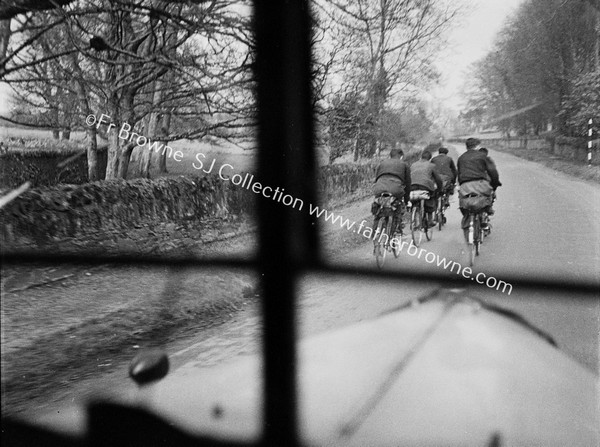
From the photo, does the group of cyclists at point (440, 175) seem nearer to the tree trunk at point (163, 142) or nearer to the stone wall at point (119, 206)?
the stone wall at point (119, 206)

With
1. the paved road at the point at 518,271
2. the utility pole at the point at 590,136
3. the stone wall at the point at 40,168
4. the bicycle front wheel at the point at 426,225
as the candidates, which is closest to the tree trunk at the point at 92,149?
the stone wall at the point at 40,168

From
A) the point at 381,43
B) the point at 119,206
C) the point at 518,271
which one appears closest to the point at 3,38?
the point at 119,206

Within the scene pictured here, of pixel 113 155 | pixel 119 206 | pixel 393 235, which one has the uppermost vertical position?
pixel 113 155

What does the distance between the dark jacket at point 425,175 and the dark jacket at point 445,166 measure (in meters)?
0.01

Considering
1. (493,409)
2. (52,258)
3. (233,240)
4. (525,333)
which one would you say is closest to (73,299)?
(52,258)

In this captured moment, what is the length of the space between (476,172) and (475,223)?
0.53 feet

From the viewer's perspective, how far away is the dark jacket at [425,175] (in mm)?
1292

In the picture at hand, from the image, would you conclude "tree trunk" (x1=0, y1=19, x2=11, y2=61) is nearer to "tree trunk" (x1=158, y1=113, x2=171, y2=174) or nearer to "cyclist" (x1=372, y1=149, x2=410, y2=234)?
"tree trunk" (x1=158, y1=113, x2=171, y2=174)

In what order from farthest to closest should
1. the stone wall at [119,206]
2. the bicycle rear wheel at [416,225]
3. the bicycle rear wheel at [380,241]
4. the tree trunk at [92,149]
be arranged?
the bicycle rear wheel at [416,225] → the bicycle rear wheel at [380,241] → the tree trunk at [92,149] → the stone wall at [119,206]

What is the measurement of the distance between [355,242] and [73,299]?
673 millimetres

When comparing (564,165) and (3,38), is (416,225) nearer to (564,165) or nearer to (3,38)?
(564,165)

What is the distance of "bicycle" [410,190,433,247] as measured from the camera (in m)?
1.31

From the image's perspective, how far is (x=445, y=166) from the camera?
1.38 m

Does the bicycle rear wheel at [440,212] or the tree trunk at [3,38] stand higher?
the tree trunk at [3,38]
